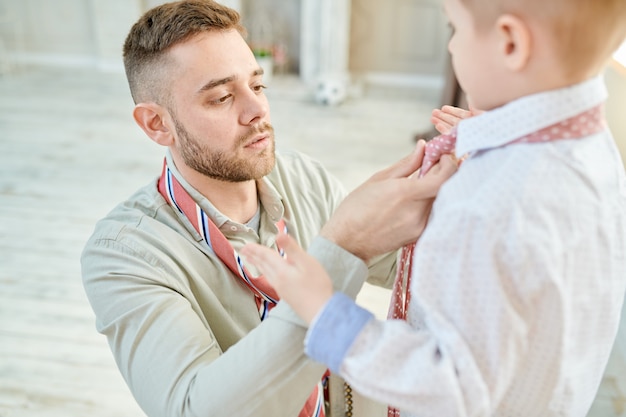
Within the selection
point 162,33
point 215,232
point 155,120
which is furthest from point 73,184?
point 215,232

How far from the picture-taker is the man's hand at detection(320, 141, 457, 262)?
77 centimetres

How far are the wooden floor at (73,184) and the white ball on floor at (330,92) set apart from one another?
97mm

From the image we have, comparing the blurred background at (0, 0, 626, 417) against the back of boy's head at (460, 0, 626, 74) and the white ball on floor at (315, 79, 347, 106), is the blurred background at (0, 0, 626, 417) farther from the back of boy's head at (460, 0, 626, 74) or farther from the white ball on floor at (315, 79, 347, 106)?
the back of boy's head at (460, 0, 626, 74)

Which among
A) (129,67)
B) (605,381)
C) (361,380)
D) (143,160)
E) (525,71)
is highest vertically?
(525,71)

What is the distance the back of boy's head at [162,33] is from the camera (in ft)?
3.99

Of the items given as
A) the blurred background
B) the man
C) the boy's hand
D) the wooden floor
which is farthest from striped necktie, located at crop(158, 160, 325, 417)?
the wooden floor

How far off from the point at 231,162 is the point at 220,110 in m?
0.11

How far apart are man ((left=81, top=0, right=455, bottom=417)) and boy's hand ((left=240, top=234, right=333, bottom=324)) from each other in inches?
3.0

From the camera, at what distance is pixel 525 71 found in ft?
2.03

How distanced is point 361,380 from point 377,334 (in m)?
0.05

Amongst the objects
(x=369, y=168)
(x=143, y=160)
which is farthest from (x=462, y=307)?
(x=143, y=160)

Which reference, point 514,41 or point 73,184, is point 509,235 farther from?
point 73,184

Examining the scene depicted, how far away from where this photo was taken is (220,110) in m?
1.25

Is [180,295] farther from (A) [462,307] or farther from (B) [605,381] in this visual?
(B) [605,381]
